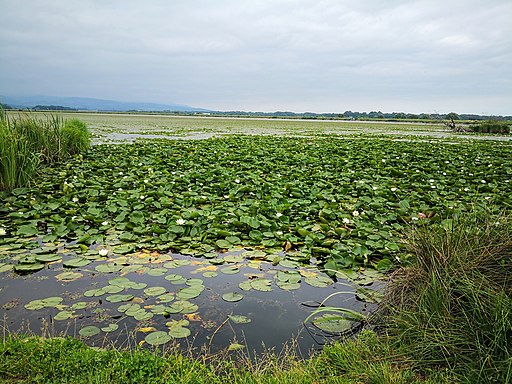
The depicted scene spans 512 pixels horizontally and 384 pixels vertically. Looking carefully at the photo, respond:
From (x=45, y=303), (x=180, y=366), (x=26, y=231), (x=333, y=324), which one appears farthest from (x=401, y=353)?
(x=26, y=231)

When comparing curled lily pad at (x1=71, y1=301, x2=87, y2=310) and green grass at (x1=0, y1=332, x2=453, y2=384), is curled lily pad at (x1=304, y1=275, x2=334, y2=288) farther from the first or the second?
curled lily pad at (x1=71, y1=301, x2=87, y2=310)

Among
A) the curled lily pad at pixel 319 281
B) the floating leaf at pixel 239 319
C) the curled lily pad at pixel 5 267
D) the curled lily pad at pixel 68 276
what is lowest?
the floating leaf at pixel 239 319

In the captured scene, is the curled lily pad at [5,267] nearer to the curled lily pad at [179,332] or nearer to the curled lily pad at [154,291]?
the curled lily pad at [154,291]

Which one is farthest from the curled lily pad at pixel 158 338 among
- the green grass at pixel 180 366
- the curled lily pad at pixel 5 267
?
the curled lily pad at pixel 5 267

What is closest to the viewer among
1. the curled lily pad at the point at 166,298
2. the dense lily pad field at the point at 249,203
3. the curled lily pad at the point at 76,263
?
the curled lily pad at the point at 166,298

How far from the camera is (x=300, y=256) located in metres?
3.59

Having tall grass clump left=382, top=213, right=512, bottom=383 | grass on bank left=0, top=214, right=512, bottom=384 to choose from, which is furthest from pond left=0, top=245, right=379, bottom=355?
tall grass clump left=382, top=213, right=512, bottom=383

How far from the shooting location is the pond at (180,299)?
7.73 feet

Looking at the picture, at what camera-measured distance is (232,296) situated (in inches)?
112

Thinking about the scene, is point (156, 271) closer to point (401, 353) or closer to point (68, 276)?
point (68, 276)

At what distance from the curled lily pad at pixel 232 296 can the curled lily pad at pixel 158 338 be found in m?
0.60

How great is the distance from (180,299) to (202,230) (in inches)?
55.6

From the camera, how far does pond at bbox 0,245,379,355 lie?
92.7 inches

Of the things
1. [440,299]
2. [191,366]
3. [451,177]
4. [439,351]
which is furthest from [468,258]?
[451,177]
